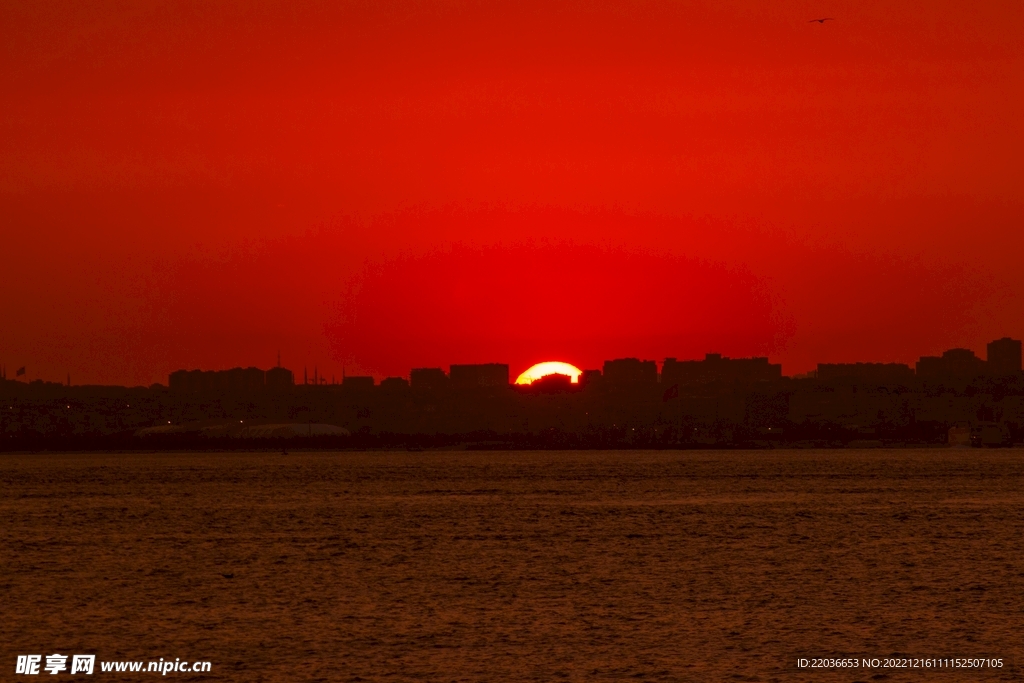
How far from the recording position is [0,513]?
88312 millimetres

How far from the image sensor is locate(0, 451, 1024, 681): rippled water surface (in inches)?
1272

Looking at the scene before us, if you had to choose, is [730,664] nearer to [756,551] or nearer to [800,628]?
[800,628]

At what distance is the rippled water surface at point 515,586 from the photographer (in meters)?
32.3

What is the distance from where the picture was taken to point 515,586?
46.0m

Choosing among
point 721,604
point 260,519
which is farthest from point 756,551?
point 260,519
